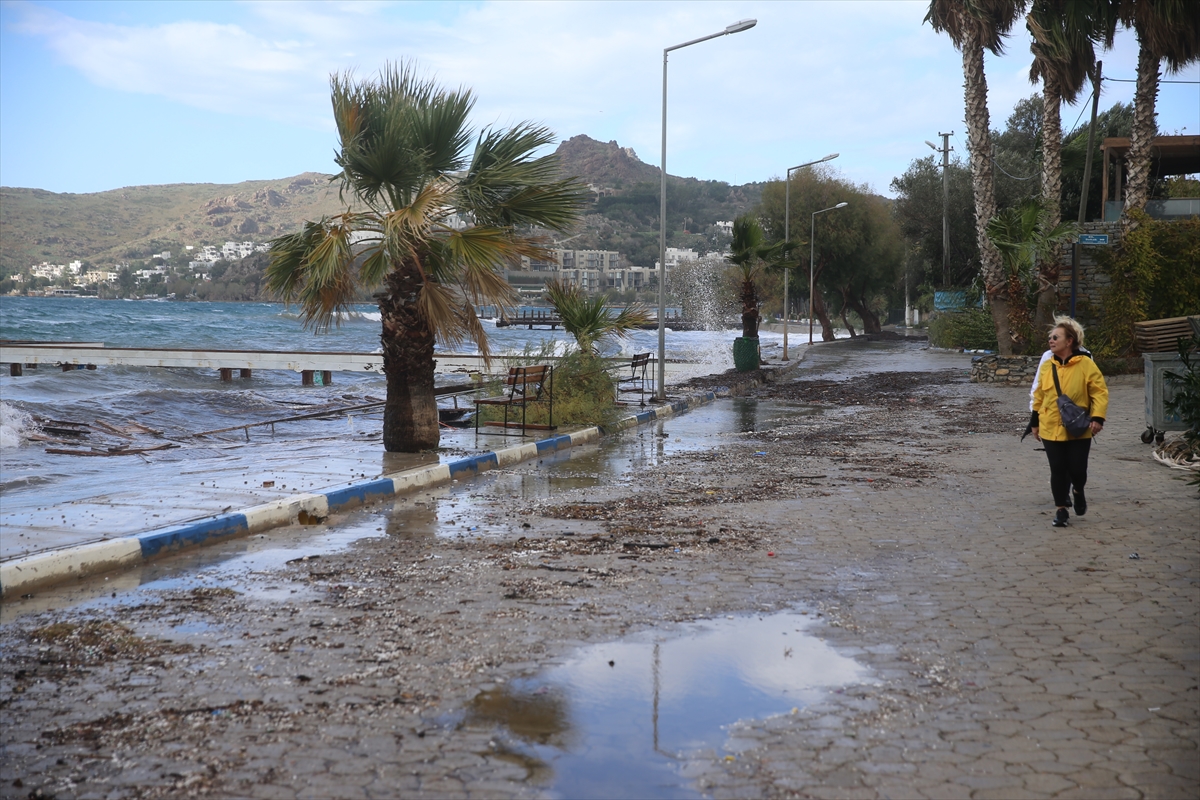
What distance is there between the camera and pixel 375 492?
10516mm

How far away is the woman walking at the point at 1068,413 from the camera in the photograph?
28.9 ft

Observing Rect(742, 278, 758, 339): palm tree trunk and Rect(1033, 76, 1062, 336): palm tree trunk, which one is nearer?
Rect(1033, 76, 1062, 336): palm tree trunk

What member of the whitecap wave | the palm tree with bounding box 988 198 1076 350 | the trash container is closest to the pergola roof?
the palm tree with bounding box 988 198 1076 350

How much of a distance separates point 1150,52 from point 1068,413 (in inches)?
867

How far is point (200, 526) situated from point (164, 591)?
162cm

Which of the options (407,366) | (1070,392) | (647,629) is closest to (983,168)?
(407,366)

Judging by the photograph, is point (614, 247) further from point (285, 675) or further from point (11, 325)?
point (285, 675)

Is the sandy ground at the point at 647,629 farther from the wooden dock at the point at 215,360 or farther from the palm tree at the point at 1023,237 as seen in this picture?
the wooden dock at the point at 215,360

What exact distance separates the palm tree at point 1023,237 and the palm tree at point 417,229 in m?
17.8

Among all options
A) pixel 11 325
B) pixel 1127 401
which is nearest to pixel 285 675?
pixel 1127 401

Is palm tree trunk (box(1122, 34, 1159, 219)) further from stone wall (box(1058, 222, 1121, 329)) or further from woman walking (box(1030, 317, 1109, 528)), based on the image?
woman walking (box(1030, 317, 1109, 528))

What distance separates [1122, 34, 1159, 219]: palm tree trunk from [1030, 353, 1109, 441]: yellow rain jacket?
21327 mm

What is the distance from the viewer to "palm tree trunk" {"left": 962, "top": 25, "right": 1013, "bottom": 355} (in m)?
28.7

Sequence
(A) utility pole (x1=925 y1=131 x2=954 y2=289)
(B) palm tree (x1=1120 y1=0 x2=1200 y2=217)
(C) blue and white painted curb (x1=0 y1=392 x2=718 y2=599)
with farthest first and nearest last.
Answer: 1. (A) utility pole (x1=925 y1=131 x2=954 y2=289)
2. (B) palm tree (x1=1120 y1=0 x2=1200 y2=217)
3. (C) blue and white painted curb (x1=0 y1=392 x2=718 y2=599)
